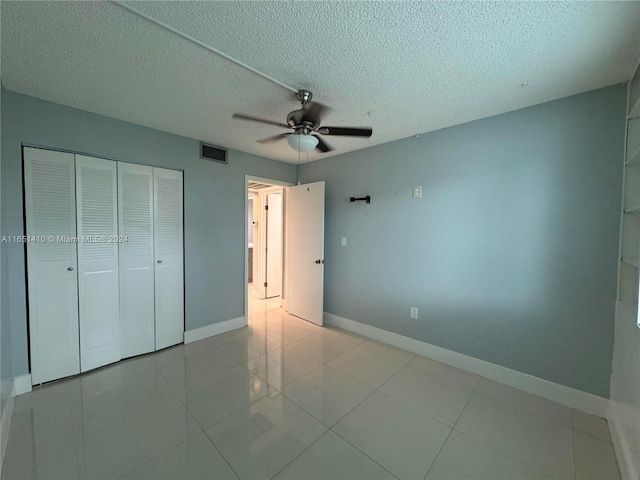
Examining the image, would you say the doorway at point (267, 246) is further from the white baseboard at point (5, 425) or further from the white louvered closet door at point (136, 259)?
the white baseboard at point (5, 425)

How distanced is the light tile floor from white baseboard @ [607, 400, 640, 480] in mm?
66

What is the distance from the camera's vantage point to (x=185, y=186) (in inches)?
110

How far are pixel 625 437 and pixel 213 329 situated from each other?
11.5ft

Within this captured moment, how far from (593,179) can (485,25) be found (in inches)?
56.2

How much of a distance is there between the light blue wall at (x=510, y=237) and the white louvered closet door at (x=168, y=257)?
2213 millimetres

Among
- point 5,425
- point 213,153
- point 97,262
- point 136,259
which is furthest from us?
point 213,153

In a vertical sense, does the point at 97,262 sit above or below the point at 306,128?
below

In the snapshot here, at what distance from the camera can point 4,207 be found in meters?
1.85

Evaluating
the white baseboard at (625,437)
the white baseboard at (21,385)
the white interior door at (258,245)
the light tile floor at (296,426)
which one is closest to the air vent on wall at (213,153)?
the white interior door at (258,245)

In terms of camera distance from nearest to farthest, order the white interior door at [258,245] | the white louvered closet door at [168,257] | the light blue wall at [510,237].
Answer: the light blue wall at [510,237]
the white louvered closet door at [168,257]
the white interior door at [258,245]

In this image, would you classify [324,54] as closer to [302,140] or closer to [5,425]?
[302,140]

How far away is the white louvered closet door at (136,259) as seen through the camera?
2.42 m

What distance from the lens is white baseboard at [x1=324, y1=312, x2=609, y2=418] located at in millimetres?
1800

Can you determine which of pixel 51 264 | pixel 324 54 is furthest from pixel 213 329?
pixel 324 54
